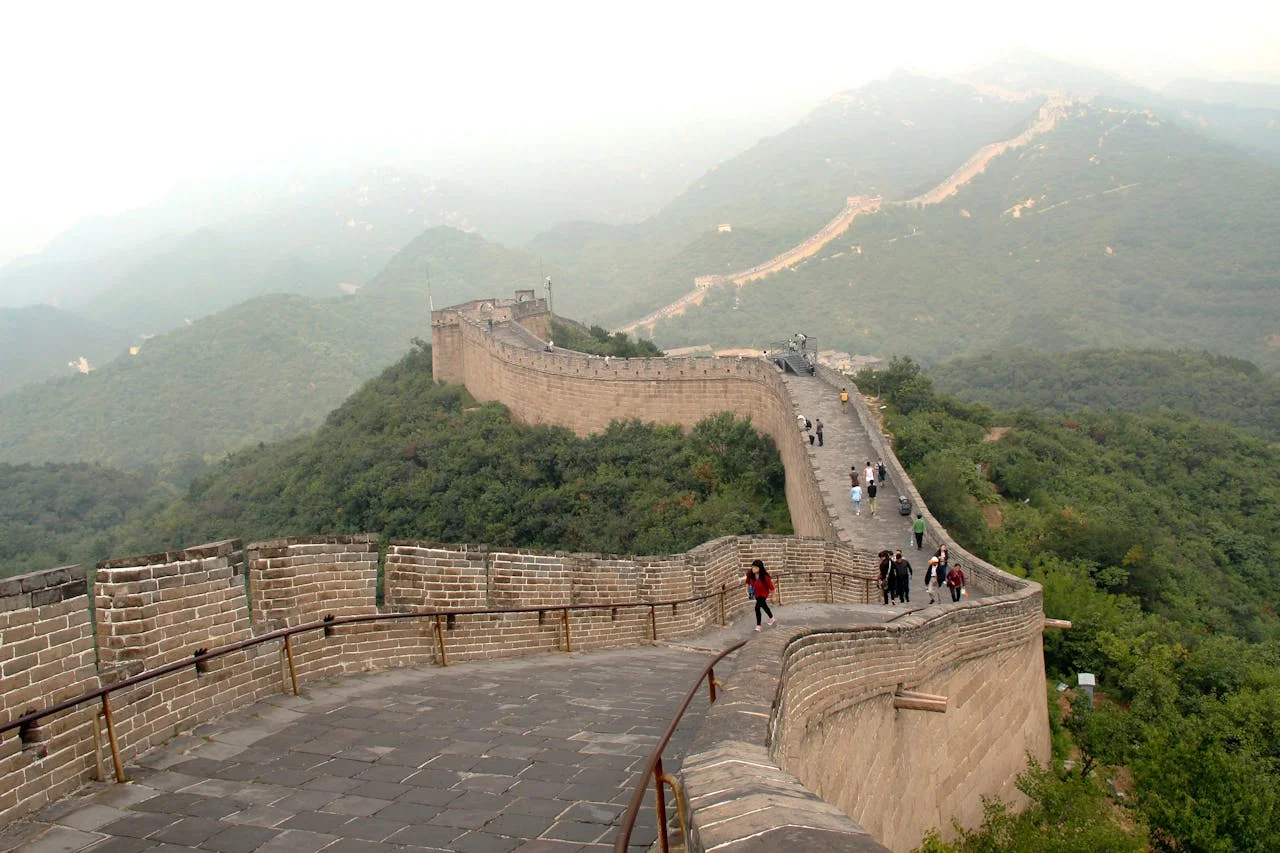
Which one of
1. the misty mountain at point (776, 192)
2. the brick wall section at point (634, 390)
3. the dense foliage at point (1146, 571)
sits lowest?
the dense foliage at point (1146, 571)

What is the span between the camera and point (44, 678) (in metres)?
4.63

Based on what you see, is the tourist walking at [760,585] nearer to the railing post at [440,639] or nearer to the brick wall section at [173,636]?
the railing post at [440,639]

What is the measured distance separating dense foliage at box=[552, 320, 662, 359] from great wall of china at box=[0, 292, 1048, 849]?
22.7m

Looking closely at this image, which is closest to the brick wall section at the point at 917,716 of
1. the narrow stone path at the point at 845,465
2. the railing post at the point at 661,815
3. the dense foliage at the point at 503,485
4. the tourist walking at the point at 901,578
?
the railing post at the point at 661,815

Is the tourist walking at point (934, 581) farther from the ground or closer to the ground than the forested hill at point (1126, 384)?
closer to the ground

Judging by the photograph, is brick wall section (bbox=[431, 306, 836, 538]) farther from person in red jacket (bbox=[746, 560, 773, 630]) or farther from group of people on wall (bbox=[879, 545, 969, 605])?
person in red jacket (bbox=[746, 560, 773, 630])

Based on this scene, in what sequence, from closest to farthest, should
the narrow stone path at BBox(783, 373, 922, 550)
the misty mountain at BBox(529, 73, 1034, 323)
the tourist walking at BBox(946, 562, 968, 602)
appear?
the tourist walking at BBox(946, 562, 968, 602)
the narrow stone path at BBox(783, 373, 922, 550)
the misty mountain at BBox(529, 73, 1034, 323)

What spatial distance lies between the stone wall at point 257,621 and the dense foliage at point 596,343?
25.6 m

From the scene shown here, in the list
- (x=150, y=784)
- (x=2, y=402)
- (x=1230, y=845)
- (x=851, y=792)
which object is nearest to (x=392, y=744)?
(x=150, y=784)

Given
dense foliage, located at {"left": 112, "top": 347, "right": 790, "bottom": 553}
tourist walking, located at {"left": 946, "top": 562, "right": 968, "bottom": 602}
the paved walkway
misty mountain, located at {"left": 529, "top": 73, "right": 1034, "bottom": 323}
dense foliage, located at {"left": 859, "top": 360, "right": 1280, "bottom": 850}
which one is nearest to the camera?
the paved walkway

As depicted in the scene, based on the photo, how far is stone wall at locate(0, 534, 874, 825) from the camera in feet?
15.0

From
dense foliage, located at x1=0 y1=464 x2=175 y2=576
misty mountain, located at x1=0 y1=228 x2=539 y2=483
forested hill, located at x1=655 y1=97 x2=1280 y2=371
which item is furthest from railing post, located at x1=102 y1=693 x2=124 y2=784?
forested hill, located at x1=655 y1=97 x2=1280 y2=371

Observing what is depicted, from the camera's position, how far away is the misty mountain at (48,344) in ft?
392

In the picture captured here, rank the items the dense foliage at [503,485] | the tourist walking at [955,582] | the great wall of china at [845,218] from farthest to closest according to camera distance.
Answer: the great wall of china at [845,218]
the dense foliage at [503,485]
the tourist walking at [955,582]
